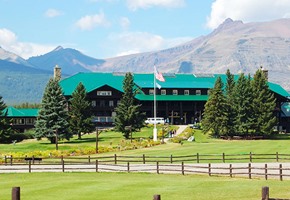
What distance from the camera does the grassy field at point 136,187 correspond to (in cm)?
3041

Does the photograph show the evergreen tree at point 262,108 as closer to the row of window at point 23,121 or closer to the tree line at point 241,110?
the tree line at point 241,110

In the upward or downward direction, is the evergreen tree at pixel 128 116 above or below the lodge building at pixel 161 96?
below

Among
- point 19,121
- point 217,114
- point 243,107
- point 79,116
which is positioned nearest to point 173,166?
point 79,116

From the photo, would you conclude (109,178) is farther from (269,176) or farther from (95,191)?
(269,176)

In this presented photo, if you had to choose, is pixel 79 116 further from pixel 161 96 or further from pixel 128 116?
pixel 161 96

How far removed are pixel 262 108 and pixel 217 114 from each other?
9.83 meters

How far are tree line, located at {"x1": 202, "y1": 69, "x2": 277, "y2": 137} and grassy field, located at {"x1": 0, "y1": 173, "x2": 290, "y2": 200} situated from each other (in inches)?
2253

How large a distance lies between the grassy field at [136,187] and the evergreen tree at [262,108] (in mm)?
61935

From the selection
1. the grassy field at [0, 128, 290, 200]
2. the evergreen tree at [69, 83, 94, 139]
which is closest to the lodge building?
the evergreen tree at [69, 83, 94, 139]

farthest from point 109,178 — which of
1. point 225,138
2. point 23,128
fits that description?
point 23,128

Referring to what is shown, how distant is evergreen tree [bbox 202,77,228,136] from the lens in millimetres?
97812

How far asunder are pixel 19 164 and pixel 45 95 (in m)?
37.1

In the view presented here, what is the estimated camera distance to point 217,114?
98.5 m

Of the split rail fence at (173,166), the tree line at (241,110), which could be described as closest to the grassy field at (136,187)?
the split rail fence at (173,166)
